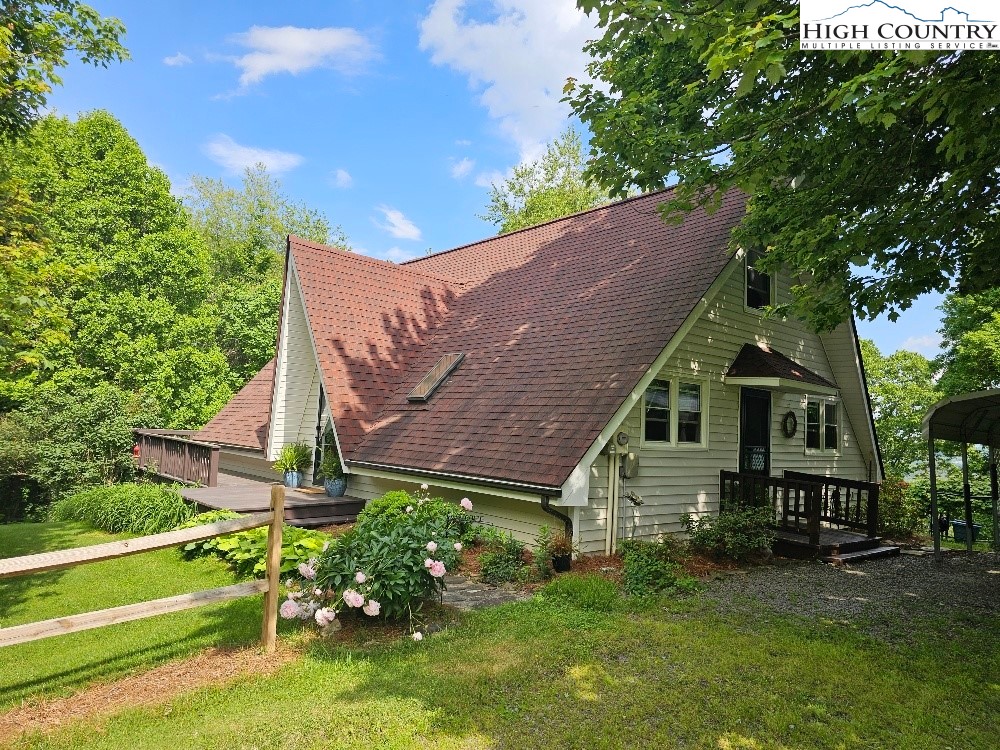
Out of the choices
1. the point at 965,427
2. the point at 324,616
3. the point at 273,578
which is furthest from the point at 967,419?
the point at 273,578

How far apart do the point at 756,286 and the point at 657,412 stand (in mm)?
4057

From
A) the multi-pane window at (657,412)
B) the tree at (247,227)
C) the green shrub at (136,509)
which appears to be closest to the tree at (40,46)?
the green shrub at (136,509)

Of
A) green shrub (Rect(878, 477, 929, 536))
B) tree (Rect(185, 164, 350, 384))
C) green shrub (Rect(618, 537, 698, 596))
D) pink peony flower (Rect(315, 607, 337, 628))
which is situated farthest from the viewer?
tree (Rect(185, 164, 350, 384))

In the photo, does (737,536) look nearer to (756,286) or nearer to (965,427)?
(965,427)

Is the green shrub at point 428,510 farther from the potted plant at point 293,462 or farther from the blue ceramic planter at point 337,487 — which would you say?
the potted plant at point 293,462

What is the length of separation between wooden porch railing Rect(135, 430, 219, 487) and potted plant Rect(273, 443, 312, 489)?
1393mm

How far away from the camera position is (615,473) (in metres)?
9.12

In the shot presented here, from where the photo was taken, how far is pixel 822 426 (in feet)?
43.7

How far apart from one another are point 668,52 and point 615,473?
241 inches

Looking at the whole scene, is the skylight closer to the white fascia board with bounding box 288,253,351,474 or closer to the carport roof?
the white fascia board with bounding box 288,253,351,474

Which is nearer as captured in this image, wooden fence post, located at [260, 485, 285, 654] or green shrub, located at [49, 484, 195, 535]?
wooden fence post, located at [260, 485, 285, 654]

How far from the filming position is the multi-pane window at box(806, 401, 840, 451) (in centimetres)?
1322

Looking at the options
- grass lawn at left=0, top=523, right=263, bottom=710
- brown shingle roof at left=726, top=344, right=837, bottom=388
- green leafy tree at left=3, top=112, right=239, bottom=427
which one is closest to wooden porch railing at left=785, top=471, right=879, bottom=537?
brown shingle roof at left=726, top=344, right=837, bottom=388

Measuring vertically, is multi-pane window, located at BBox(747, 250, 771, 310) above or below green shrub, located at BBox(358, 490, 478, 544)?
above
